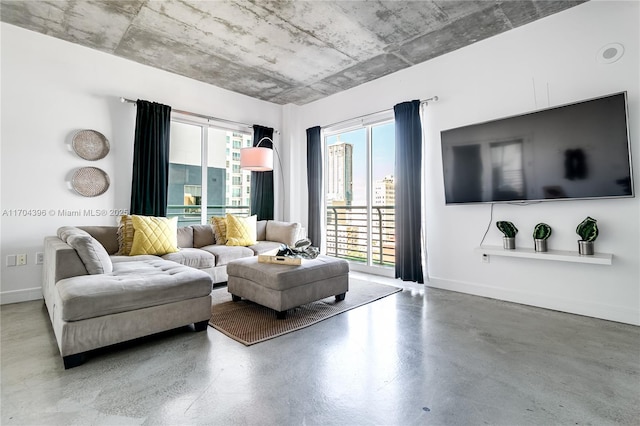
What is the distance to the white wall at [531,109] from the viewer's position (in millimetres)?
2613

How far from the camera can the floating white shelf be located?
255 cm

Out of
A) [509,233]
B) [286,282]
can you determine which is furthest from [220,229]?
[509,233]

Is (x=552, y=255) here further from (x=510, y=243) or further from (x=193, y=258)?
(x=193, y=258)

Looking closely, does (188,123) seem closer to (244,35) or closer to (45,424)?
(244,35)

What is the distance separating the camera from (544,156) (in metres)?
2.91

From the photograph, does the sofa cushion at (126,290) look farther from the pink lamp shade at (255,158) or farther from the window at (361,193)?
the window at (361,193)

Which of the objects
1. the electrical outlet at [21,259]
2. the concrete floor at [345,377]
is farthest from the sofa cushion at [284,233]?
the electrical outlet at [21,259]

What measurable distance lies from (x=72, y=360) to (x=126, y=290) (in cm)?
46

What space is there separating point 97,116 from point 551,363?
493 cm

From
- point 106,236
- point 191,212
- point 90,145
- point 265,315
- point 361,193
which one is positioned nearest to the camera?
point 265,315

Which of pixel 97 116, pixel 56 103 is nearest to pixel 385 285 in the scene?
pixel 97 116

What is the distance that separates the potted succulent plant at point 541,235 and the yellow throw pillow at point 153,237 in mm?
3768

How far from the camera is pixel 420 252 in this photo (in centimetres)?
384

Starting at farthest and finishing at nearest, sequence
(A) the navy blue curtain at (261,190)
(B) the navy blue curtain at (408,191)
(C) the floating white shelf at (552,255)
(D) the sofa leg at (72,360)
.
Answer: (A) the navy blue curtain at (261,190), (B) the navy blue curtain at (408,191), (C) the floating white shelf at (552,255), (D) the sofa leg at (72,360)
